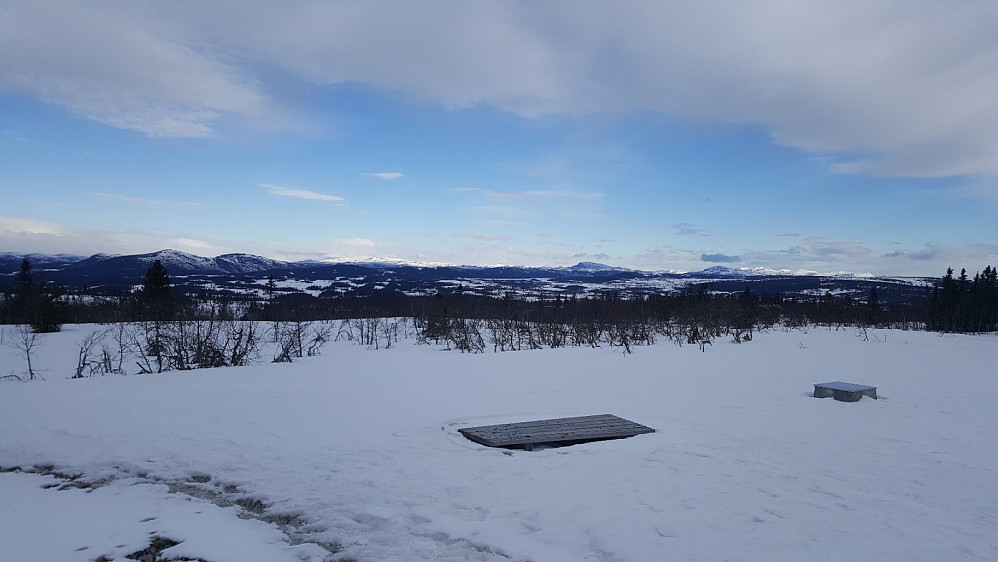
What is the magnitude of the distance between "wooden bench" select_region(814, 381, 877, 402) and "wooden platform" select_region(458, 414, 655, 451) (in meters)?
4.83

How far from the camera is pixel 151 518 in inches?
175

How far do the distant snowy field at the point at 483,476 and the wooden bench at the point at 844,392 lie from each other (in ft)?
0.75

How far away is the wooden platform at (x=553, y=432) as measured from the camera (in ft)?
21.8

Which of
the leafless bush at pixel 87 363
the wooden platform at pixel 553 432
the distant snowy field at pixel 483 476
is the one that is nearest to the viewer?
the distant snowy field at pixel 483 476

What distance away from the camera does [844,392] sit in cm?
962

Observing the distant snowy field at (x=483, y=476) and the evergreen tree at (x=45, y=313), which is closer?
the distant snowy field at (x=483, y=476)

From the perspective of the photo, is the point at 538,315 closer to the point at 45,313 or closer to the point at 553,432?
the point at 553,432

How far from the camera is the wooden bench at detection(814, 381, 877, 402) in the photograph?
377 inches

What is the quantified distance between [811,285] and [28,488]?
15536 cm

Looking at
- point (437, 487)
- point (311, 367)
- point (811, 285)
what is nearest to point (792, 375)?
point (437, 487)

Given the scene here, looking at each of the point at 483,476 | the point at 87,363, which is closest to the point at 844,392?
the point at 483,476

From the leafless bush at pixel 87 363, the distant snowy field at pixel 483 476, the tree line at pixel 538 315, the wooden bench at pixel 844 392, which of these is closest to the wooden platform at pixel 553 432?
the distant snowy field at pixel 483 476

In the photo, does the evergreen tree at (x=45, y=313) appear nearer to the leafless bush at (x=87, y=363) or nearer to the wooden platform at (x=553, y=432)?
the leafless bush at (x=87, y=363)

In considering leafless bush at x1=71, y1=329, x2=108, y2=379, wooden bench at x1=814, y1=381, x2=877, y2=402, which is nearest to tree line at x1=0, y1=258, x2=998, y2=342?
leafless bush at x1=71, y1=329, x2=108, y2=379
